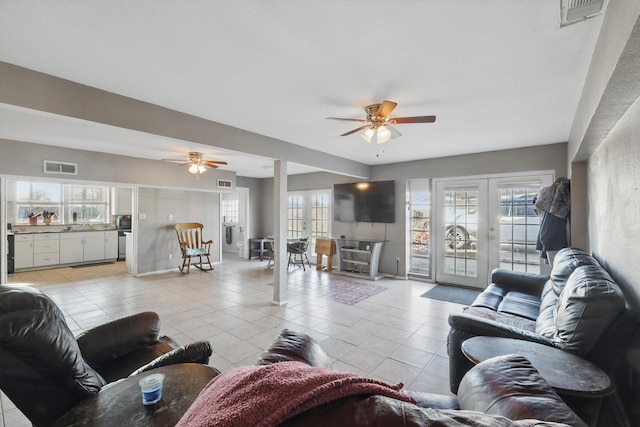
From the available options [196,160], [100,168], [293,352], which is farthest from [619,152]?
[100,168]

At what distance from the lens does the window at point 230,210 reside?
8.98m

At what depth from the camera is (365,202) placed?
244 inches

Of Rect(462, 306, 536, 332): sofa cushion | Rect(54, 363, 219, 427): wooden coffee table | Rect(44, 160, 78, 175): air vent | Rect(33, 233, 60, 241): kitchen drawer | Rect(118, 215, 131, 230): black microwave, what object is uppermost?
Rect(44, 160, 78, 175): air vent

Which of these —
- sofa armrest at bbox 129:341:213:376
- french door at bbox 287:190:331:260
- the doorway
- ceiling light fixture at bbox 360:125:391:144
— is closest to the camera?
sofa armrest at bbox 129:341:213:376

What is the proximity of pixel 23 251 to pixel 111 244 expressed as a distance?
1594mm

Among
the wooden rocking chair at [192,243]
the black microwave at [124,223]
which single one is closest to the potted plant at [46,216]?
the black microwave at [124,223]

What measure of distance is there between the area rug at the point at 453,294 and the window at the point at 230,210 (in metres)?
6.35

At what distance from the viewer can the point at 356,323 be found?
3455 millimetres

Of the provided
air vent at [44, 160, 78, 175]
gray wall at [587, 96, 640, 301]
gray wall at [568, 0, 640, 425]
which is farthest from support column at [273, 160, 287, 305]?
air vent at [44, 160, 78, 175]

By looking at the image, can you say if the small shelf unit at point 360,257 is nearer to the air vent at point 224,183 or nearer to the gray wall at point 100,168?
the air vent at point 224,183

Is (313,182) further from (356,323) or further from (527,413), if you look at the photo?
(527,413)

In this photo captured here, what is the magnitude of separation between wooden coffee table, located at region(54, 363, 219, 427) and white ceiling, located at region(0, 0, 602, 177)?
1.88 metres

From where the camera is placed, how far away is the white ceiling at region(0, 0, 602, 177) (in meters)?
1.50

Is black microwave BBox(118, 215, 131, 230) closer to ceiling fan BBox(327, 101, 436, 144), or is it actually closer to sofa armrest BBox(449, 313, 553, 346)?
ceiling fan BBox(327, 101, 436, 144)
